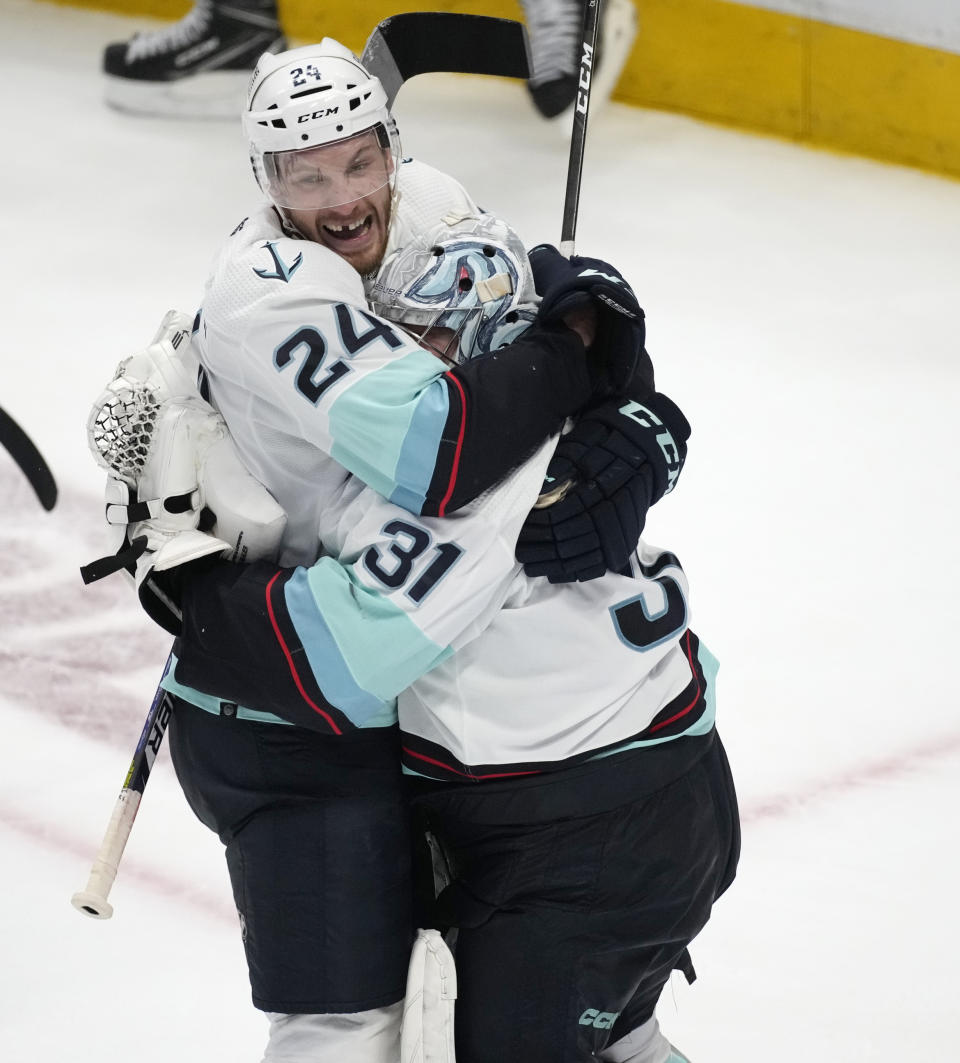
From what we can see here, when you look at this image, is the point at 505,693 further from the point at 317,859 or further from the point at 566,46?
the point at 566,46

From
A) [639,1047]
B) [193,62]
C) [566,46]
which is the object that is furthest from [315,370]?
[193,62]

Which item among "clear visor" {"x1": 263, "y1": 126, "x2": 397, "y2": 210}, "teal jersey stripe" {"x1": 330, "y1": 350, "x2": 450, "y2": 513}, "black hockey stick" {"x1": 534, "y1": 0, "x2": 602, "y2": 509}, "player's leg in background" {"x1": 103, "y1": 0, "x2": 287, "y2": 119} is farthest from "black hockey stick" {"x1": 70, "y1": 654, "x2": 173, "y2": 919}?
"player's leg in background" {"x1": 103, "y1": 0, "x2": 287, "y2": 119}

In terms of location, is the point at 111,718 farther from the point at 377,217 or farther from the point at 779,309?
the point at 779,309

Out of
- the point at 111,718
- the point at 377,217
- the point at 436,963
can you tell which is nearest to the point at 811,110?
the point at 111,718

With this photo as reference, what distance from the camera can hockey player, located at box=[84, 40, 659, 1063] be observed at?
1424mm

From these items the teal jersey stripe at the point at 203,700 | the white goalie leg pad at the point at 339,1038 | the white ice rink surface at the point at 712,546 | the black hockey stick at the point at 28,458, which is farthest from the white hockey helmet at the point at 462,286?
the white ice rink surface at the point at 712,546

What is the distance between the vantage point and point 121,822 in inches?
66.7

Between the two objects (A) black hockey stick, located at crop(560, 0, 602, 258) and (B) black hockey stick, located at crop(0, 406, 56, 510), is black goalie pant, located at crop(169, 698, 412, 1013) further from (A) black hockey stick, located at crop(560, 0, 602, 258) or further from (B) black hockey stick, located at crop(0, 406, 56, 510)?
(A) black hockey stick, located at crop(560, 0, 602, 258)

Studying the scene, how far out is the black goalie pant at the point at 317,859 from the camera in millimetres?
1560

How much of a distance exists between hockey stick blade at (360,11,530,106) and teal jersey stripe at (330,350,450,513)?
51 centimetres

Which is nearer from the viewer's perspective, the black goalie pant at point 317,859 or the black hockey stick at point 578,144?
the black goalie pant at point 317,859

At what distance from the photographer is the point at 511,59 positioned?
1.85 metres

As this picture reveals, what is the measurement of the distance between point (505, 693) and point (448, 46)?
0.76m

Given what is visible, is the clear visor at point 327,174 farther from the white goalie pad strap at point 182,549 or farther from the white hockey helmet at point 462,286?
the white goalie pad strap at point 182,549
